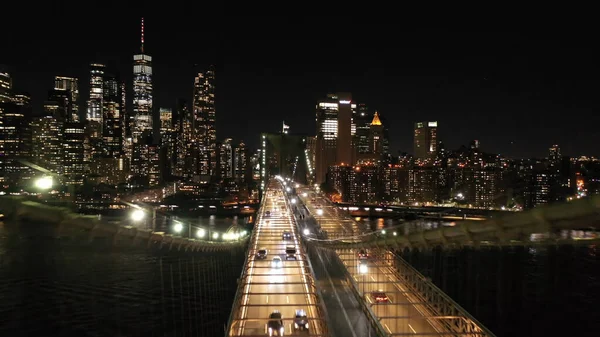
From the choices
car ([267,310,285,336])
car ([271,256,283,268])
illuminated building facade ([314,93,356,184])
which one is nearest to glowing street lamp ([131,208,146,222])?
car ([267,310,285,336])

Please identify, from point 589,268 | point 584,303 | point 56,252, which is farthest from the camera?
point 56,252

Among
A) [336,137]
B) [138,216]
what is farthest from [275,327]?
[336,137]

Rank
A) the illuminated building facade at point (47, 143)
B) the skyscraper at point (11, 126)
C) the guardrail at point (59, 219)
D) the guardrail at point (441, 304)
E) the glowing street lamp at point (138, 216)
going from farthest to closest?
the illuminated building facade at point (47, 143)
the skyscraper at point (11, 126)
the glowing street lamp at point (138, 216)
the guardrail at point (441, 304)
the guardrail at point (59, 219)

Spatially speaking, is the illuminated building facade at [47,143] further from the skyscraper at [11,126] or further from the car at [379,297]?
the car at [379,297]

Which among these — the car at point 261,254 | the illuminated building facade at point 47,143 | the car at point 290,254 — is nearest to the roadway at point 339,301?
the car at point 290,254

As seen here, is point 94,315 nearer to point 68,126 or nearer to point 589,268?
point 589,268

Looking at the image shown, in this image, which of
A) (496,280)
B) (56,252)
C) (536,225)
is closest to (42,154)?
(56,252)

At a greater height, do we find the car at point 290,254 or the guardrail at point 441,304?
the guardrail at point 441,304
